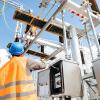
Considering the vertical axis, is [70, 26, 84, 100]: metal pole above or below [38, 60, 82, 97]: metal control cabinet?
above

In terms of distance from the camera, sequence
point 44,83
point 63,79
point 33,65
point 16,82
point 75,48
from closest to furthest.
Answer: point 16,82
point 33,65
point 63,79
point 44,83
point 75,48

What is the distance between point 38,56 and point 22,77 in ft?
19.7

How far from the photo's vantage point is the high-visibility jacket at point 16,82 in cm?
238

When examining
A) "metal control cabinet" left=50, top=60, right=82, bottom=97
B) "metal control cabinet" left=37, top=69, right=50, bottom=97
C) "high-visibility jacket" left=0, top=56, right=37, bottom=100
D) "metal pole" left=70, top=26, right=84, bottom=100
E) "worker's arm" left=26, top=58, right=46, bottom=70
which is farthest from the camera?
"metal pole" left=70, top=26, right=84, bottom=100

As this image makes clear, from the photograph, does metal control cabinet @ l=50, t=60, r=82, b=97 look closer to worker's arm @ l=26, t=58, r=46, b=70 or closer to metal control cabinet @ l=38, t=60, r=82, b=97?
metal control cabinet @ l=38, t=60, r=82, b=97

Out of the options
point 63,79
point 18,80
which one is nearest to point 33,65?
point 18,80

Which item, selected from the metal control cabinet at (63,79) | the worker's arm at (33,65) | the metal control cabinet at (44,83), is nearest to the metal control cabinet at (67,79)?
the metal control cabinet at (63,79)

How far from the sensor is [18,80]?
245 cm

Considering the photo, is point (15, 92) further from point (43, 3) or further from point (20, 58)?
point (43, 3)

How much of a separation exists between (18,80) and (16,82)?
0.13 feet

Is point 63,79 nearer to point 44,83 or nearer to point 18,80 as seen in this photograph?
point 44,83

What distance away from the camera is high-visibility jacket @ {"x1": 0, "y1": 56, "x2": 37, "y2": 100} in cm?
238

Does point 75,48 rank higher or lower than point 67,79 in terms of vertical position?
higher

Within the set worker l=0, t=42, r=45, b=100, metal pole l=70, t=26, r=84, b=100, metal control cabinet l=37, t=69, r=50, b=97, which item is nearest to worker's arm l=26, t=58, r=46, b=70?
worker l=0, t=42, r=45, b=100
